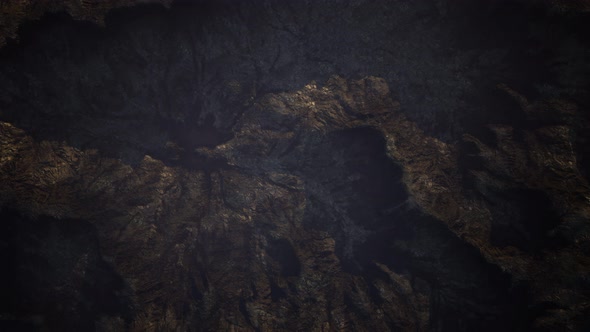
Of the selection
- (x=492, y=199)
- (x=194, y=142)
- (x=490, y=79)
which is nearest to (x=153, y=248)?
(x=194, y=142)

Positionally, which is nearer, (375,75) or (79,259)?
(79,259)

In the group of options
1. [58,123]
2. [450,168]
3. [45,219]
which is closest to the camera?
[45,219]

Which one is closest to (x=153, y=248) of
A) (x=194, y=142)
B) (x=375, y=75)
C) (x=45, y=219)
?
(x=45, y=219)

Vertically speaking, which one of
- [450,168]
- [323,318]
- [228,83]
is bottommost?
[323,318]

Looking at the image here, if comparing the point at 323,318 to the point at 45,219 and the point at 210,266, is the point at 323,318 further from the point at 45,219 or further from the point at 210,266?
the point at 45,219

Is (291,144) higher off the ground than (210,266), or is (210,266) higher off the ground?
(291,144)

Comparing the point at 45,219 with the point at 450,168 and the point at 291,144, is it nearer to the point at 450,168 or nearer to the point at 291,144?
the point at 291,144

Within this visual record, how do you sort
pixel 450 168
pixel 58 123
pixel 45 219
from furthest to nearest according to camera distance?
pixel 450 168
pixel 58 123
pixel 45 219
